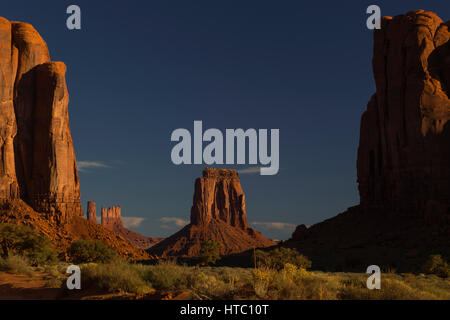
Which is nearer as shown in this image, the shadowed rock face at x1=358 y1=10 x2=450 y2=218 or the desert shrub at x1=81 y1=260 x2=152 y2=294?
the desert shrub at x1=81 y1=260 x2=152 y2=294

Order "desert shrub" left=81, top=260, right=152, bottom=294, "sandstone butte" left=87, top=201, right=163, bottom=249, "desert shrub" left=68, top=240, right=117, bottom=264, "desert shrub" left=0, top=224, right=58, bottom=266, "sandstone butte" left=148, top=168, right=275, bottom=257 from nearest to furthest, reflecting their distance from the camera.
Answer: "desert shrub" left=81, top=260, right=152, bottom=294, "desert shrub" left=0, top=224, right=58, bottom=266, "desert shrub" left=68, top=240, right=117, bottom=264, "sandstone butte" left=148, top=168, right=275, bottom=257, "sandstone butte" left=87, top=201, right=163, bottom=249

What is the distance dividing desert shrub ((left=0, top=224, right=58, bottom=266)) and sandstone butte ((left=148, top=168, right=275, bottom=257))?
78.3m

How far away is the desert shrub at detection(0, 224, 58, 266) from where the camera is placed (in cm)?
2580

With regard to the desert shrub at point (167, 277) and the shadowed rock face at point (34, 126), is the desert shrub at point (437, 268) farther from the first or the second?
the shadowed rock face at point (34, 126)

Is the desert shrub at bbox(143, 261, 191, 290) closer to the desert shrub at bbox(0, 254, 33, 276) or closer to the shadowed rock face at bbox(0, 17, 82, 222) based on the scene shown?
the desert shrub at bbox(0, 254, 33, 276)

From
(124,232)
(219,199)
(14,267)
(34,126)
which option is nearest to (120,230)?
(124,232)

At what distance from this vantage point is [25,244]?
1072 inches

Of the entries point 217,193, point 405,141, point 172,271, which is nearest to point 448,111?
point 405,141

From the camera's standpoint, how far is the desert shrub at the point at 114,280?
10.5 meters

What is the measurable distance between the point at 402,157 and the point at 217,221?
8826cm

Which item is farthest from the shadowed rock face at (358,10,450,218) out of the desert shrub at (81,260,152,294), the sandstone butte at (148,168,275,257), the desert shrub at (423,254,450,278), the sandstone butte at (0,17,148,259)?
the sandstone butte at (148,168,275,257)

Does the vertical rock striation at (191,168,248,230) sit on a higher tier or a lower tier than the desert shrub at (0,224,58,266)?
higher

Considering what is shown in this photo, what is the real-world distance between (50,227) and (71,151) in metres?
12.0
